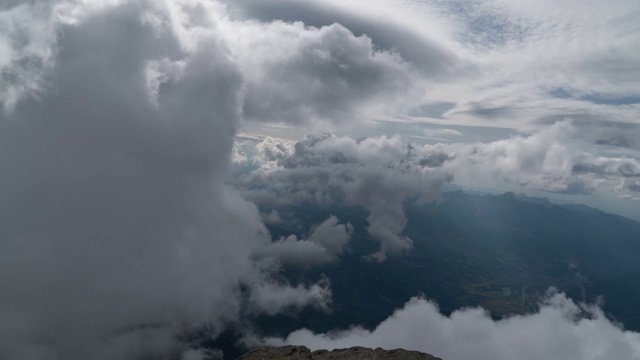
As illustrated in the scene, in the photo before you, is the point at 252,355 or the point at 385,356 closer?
the point at 385,356

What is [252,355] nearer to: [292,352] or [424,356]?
[292,352]

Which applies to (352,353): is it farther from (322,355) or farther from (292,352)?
(292,352)

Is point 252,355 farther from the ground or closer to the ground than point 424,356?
closer to the ground

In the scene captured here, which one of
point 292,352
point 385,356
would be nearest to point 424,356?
point 385,356

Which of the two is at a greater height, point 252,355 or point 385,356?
point 385,356

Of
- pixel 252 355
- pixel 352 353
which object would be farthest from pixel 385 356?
pixel 252 355
